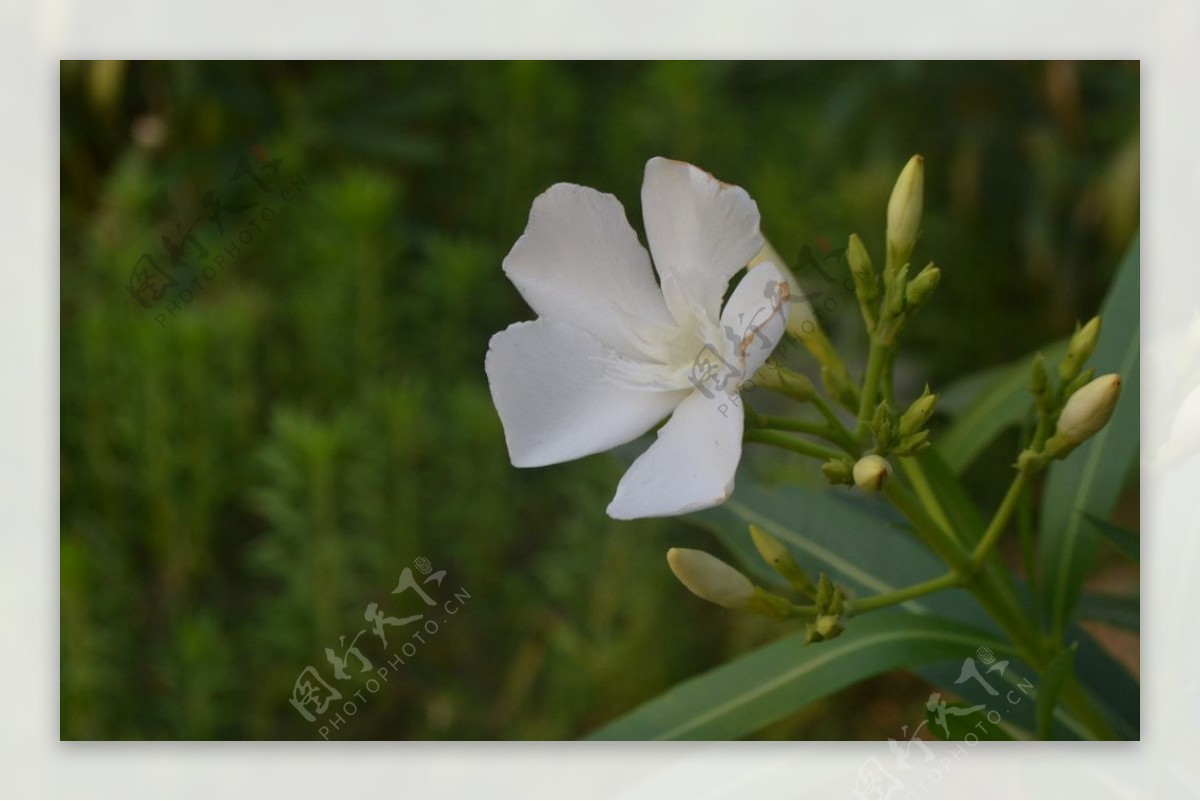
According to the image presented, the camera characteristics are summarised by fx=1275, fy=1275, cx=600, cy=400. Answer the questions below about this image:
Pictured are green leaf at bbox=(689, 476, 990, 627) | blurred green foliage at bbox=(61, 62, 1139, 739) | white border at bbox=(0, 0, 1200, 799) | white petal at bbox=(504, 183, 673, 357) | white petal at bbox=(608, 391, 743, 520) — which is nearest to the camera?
white petal at bbox=(608, 391, 743, 520)

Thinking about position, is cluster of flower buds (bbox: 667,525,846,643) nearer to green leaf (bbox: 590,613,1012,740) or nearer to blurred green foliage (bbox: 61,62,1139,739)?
green leaf (bbox: 590,613,1012,740)

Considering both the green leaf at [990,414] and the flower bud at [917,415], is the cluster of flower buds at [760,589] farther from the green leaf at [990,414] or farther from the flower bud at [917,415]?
the green leaf at [990,414]

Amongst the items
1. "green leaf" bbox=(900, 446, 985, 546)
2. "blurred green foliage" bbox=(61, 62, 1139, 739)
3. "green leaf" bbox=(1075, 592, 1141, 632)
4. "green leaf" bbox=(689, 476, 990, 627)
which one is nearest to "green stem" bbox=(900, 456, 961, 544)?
"green leaf" bbox=(900, 446, 985, 546)

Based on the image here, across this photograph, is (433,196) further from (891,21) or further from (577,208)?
(577,208)

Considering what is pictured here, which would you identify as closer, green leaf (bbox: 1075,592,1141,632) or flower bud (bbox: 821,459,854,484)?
flower bud (bbox: 821,459,854,484)

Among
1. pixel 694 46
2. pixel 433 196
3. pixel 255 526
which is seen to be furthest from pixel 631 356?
pixel 433 196

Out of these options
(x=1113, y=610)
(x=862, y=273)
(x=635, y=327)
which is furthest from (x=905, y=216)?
(x=1113, y=610)

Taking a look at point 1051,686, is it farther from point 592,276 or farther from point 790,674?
point 592,276
